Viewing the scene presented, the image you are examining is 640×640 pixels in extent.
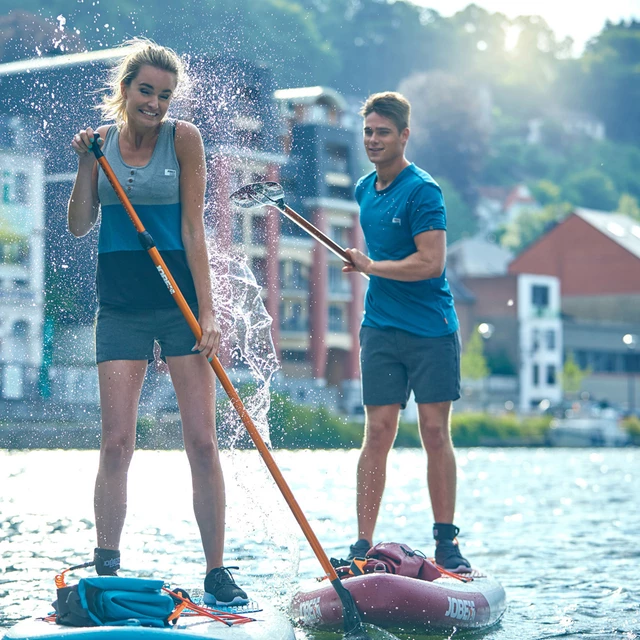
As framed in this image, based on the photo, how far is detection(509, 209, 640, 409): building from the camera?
242 ft

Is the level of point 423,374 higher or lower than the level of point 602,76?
lower

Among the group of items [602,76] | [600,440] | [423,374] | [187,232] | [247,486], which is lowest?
[600,440]

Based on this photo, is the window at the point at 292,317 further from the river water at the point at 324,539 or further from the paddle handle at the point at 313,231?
the paddle handle at the point at 313,231

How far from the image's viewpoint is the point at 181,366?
5082mm

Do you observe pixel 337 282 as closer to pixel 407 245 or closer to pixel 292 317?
pixel 292 317

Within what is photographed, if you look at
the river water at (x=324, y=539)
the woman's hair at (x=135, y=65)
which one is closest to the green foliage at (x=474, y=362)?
the river water at (x=324, y=539)

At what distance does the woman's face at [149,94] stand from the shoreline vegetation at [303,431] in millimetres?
1941

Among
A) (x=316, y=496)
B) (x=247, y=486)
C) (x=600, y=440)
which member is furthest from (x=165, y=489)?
(x=600, y=440)

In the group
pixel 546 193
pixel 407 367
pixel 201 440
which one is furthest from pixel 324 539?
pixel 546 193

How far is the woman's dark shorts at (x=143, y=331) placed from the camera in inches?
199

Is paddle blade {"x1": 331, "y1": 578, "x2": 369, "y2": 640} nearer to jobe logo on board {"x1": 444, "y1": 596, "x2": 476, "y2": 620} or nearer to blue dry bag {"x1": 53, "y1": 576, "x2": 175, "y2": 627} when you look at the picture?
jobe logo on board {"x1": 444, "y1": 596, "x2": 476, "y2": 620}

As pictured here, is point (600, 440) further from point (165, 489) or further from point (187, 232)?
point (187, 232)

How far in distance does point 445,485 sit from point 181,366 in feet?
5.98

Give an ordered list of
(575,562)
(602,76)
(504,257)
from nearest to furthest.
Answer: (575,562)
(504,257)
(602,76)
